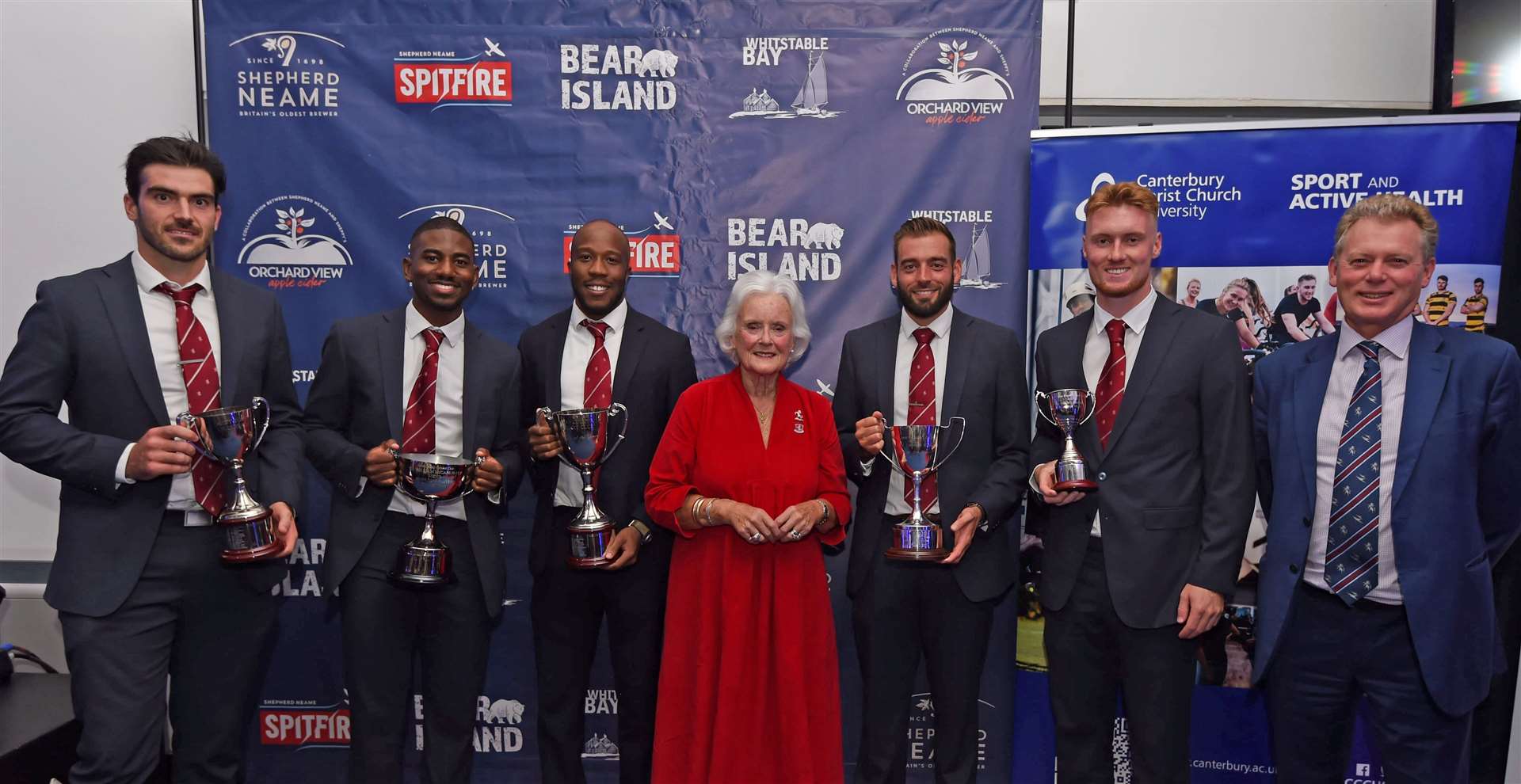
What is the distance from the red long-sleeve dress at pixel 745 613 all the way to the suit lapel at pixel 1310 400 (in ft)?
4.38

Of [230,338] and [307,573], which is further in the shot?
[307,573]

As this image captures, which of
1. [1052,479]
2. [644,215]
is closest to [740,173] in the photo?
[644,215]

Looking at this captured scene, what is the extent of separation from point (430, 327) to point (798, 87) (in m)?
1.85

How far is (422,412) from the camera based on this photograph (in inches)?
119

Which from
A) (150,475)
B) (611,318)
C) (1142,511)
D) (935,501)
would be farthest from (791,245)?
(150,475)

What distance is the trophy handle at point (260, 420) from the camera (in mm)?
2710

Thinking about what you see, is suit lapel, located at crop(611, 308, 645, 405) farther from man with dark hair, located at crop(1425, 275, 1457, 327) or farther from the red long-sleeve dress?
man with dark hair, located at crop(1425, 275, 1457, 327)

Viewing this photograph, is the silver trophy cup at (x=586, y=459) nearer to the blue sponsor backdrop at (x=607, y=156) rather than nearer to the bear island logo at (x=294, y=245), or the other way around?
the blue sponsor backdrop at (x=607, y=156)

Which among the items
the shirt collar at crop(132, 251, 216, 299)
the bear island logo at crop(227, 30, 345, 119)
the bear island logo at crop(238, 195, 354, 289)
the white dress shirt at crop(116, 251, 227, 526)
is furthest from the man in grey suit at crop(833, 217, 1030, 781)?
the bear island logo at crop(227, 30, 345, 119)

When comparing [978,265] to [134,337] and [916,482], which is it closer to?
[916,482]

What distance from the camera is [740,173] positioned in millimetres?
3891

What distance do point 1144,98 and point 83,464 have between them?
14.0 feet

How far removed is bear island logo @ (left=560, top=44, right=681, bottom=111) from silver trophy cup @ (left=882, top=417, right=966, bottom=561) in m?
1.92

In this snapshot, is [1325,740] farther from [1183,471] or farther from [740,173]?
[740,173]
